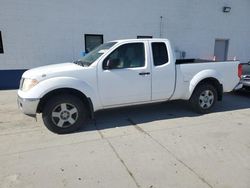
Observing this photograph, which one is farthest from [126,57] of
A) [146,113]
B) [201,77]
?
[201,77]

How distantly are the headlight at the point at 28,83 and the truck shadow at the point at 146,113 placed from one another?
137cm

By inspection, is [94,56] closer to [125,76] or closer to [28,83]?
[125,76]

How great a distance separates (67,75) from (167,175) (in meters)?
2.64

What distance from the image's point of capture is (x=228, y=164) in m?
3.28

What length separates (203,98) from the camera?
19.0ft

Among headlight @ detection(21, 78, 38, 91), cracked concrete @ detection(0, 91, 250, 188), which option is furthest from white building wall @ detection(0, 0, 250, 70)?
headlight @ detection(21, 78, 38, 91)

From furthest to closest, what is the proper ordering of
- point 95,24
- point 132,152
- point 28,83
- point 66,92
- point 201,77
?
point 95,24
point 201,77
point 66,92
point 28,83
point 132,152

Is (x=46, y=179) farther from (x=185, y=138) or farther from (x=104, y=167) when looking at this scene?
(x=185, y=138)

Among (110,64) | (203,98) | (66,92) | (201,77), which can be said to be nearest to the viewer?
(66,92)

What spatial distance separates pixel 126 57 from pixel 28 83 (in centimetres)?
210

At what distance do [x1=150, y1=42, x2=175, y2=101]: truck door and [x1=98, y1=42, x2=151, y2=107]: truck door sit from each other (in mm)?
164

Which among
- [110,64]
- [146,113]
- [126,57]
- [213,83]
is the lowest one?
[146,113]

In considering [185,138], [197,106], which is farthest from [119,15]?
[185,138]

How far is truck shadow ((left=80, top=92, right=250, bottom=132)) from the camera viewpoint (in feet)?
16.7
